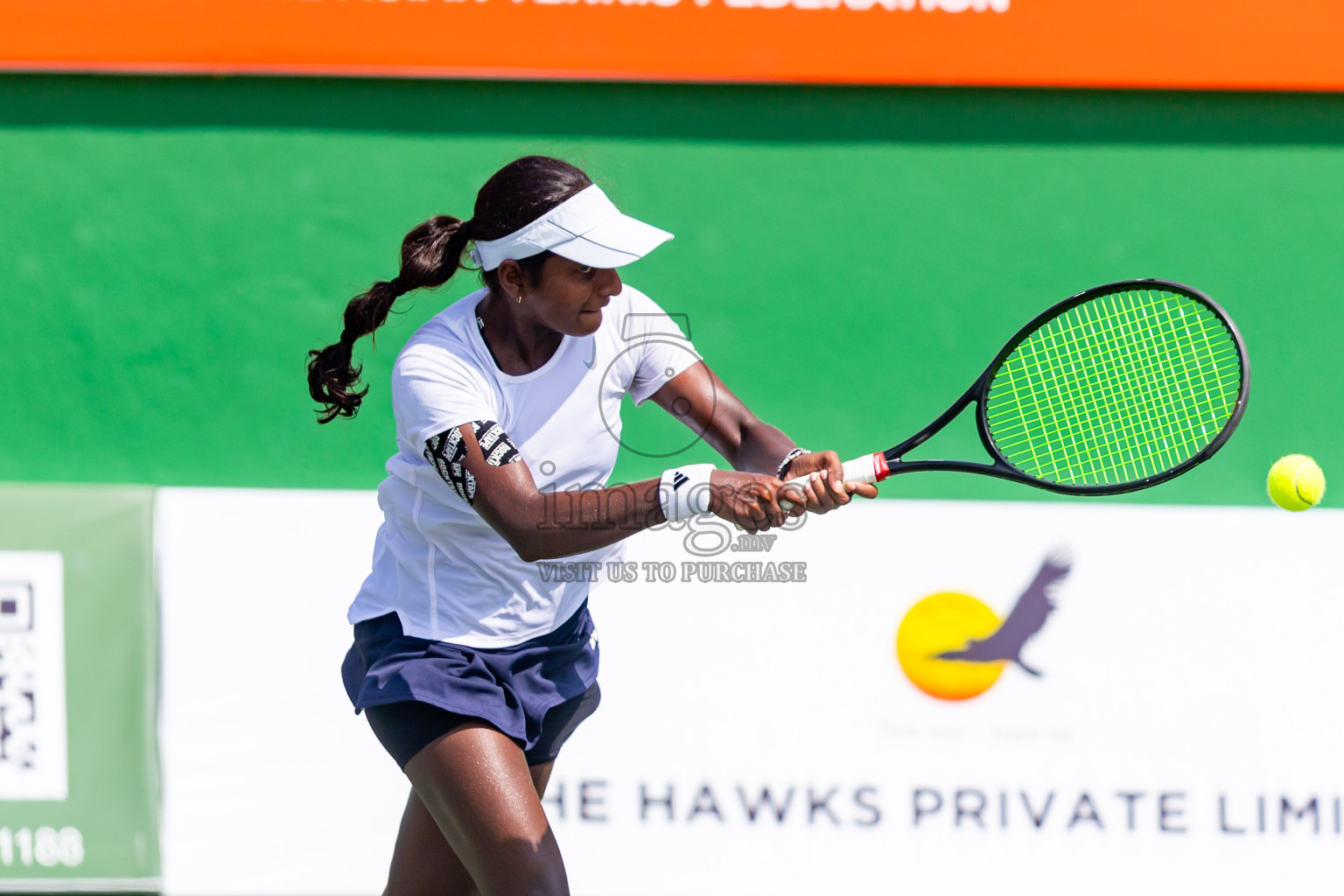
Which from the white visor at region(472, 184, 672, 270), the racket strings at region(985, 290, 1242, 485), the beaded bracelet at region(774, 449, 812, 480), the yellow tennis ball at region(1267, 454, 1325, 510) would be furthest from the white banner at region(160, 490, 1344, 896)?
the white visor at region(472, 184, 672, 270)

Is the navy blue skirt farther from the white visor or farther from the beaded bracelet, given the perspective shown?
the white visor

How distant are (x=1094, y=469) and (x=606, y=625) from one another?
1.44 meters

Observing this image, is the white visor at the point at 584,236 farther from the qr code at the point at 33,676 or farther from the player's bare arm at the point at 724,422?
the qr code at the point at 33,676

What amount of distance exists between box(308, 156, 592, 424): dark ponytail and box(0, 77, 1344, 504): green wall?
161 centimetres

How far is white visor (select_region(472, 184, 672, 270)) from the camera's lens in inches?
91.1

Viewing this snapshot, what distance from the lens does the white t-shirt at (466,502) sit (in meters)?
2.40

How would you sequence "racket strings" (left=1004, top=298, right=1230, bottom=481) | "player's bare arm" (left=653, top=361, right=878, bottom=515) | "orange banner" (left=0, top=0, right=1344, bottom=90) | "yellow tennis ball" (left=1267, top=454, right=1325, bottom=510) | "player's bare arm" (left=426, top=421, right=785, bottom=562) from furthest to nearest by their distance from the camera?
"orange banner" (left=0, top=0, right=1344, bottom=90), "racket strings" (left=1004, top=298, right=1230, bottom=481), "yellow tennis ball" (left=1267, top=454, right=1325, bottom=510), "player's bare arm" (left=653, top=361, right=878, bottom=515), "player's bare arm" (left=426, top=421, right=785, bottom=562)

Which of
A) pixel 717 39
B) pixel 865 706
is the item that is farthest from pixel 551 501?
pixel 717 39

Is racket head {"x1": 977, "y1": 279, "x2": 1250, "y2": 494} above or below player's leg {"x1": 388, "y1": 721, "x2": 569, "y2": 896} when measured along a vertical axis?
above

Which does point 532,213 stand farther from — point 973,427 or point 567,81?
point 973,427

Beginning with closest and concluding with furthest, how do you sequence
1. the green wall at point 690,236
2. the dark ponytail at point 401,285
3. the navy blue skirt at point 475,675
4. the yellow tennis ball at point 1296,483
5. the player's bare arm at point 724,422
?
the navy blue skirt at point 475,675
the dark ponytail at point 401,285
the player's bare arm at point 724,422
the yellow tennis ball at point 1296,483
the green wall at point 690,236

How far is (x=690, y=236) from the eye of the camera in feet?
13.7

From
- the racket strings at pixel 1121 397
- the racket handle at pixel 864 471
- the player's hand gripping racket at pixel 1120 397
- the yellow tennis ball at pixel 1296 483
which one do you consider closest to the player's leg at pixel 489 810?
the racket handle at pixel 864 471

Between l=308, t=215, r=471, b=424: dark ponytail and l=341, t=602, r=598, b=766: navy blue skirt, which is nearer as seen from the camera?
l=341, t=602, r=598, b=766: navy blue skirt
